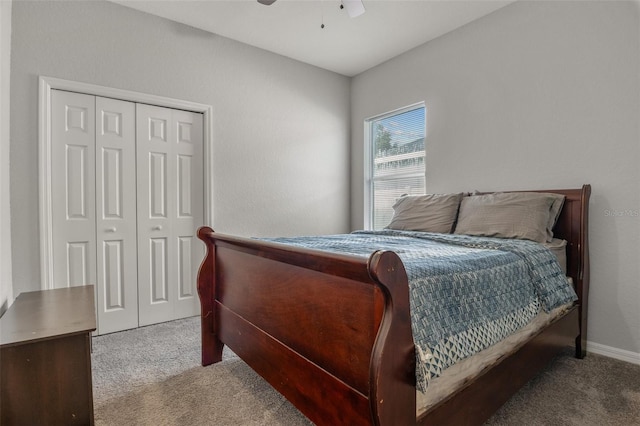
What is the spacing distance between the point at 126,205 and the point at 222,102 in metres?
1.28

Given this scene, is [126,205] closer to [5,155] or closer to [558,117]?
[5,155]

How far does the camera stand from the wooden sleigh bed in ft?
3.08

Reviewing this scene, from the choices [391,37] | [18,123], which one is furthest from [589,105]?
[18,123]

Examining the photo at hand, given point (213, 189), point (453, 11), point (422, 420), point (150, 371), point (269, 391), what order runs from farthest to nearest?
point (213, 189)
point (453, 11)
point (150, 371)
point (269, 391)
point (422, 420)

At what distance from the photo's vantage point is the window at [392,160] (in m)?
3.44

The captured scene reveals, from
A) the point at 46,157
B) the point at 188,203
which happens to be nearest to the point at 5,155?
the point at 46,157

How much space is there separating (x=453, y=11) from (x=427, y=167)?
1331 millimetres

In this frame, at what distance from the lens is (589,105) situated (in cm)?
225

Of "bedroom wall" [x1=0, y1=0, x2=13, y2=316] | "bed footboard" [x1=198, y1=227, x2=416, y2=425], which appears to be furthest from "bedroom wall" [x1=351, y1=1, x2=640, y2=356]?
"bedroom wall" [x1=0, y1=0, x2=13, y2=316]

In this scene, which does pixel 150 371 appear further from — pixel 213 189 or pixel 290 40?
pixel 290 40

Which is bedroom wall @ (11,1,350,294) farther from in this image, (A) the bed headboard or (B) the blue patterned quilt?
(A) the bed headboard

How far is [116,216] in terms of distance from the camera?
2689 millimetres

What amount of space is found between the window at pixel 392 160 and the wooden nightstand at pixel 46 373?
9.86 ft

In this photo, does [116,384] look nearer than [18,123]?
Yes
